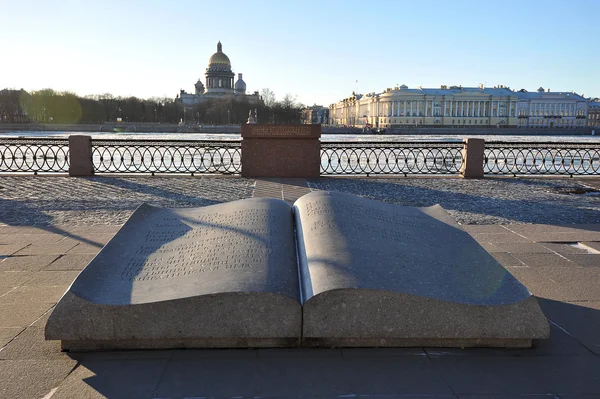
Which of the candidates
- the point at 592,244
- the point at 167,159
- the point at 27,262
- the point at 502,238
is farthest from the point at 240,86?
the point at 27,262

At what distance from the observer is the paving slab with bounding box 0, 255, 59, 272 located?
4441 millimetres

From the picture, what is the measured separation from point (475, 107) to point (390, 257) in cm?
11672

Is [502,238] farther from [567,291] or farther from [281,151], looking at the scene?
[281,151]

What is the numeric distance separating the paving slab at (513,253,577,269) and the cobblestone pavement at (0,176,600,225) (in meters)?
1.99

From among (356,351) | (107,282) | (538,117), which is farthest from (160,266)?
(538,117)

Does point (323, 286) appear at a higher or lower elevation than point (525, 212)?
higher

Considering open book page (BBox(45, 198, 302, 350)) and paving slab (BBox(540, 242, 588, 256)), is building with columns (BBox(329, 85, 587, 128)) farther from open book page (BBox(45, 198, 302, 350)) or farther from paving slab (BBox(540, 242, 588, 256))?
open book page (BBox(45, 198, 302, 350))

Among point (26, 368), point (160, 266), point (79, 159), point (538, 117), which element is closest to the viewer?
point (26, 368)

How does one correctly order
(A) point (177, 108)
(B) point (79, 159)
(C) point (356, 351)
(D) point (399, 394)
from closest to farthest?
(D) point (399, 394)
(C) point (356, 351)
(B) point (79, 159)
(A) point (177, 108)

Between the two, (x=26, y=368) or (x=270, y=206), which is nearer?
(x=26, y=368)

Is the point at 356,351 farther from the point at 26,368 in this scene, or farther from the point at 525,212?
the point at 525,212

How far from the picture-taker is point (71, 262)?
4656mm

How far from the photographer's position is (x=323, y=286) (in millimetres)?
2627

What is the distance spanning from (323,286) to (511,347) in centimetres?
113
